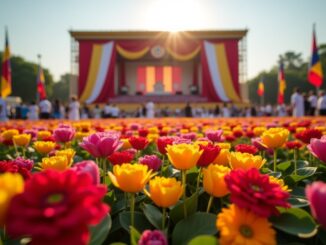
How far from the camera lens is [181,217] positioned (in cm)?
82

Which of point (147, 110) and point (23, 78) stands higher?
point (23, 78)

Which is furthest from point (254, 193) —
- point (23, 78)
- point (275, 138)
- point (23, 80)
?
point (23, 78)

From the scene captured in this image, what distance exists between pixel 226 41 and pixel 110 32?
24.4ft

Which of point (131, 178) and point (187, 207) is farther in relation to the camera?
point (187, 207)

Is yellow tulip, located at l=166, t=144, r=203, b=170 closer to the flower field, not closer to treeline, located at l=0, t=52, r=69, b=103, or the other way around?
the flower field

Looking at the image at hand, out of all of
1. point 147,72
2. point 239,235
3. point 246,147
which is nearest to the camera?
point 239,235

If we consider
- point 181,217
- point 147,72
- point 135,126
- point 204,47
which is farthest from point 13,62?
point 181,217

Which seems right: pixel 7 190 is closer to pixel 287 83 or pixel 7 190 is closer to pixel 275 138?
pixel 275 138

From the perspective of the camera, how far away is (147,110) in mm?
15492

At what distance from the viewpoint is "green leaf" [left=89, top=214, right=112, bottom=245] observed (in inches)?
23.6

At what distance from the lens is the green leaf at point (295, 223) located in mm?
637

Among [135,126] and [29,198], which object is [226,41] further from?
[29,198]

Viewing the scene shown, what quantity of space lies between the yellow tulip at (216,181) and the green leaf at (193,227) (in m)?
0.05

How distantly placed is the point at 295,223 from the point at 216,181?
17 cm
